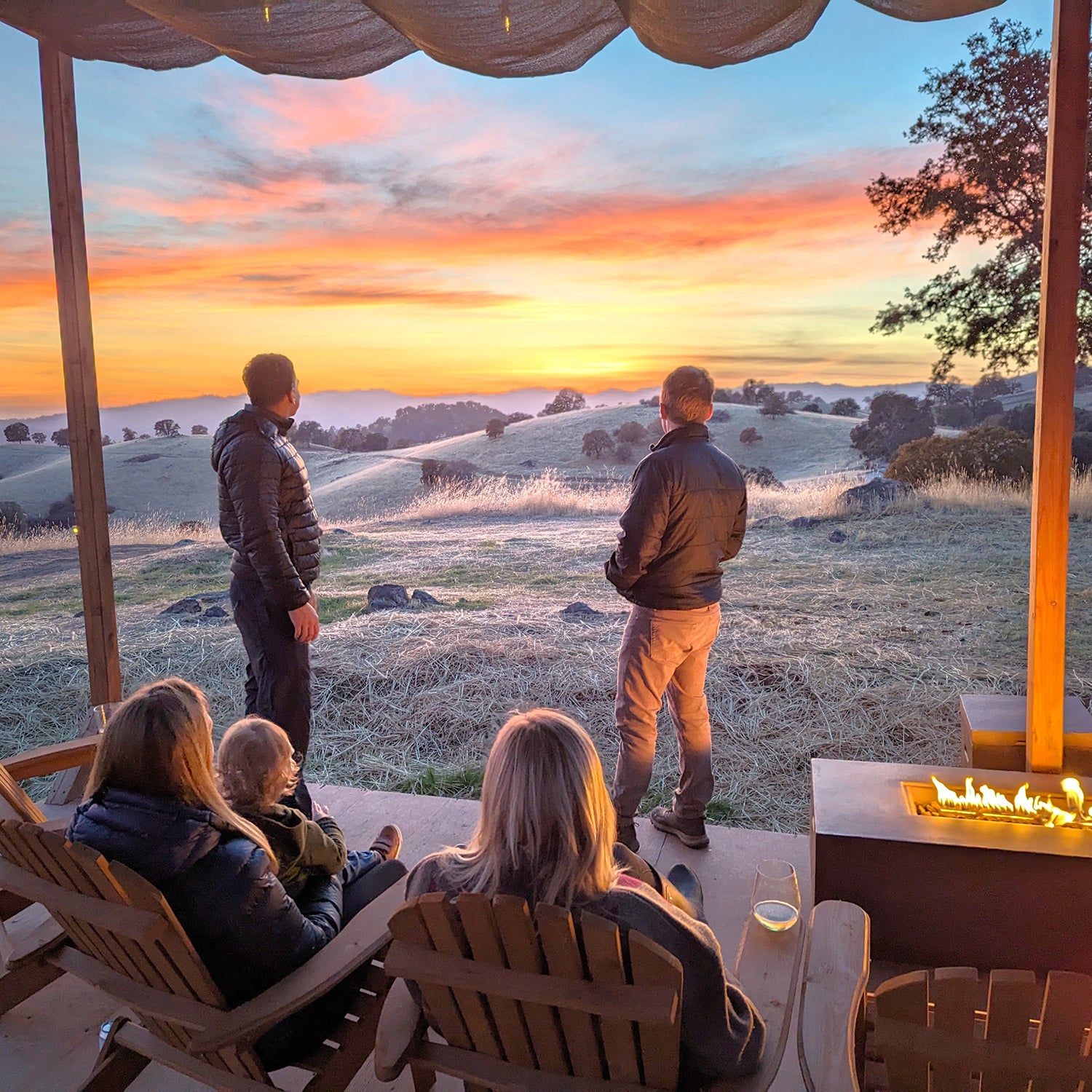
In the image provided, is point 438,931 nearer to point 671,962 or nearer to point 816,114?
point 671,962

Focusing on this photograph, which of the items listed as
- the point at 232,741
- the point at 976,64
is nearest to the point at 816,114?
the point at 976,64

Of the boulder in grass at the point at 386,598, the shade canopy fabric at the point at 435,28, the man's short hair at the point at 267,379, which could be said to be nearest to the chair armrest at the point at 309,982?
the man's short hair at the point at 267,379

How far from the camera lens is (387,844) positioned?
238 centimetres

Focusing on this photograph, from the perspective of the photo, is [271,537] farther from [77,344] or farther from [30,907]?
[30,907]

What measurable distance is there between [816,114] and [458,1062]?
24.3 ft

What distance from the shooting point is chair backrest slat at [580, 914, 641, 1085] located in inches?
44.0

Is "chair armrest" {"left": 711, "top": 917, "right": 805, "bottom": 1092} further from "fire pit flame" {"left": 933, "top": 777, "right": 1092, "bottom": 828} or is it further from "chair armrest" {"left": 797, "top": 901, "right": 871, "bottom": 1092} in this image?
"fire pit flame" {"left": 933, "top": 777, "right": 1092, "bottom": 828}

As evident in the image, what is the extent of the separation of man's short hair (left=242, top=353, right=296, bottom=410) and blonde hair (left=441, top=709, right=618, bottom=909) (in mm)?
2019

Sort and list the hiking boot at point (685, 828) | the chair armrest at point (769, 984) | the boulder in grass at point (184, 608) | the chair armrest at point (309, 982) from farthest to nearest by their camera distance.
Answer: the boulder in grass at point (184, 608), the hiking boot at point (685, 828), the chair armrest at point (309, 982), the chair armrest at point (769, 984)

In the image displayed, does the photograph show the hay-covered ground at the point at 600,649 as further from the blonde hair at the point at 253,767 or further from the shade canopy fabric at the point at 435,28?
the shade canopy fabric at the point at 435,28

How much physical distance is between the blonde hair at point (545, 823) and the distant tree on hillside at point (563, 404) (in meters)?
19.5

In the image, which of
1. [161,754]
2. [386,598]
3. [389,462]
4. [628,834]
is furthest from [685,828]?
[389,462]

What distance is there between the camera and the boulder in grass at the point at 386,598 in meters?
7.05

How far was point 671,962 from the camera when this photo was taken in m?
1.12
